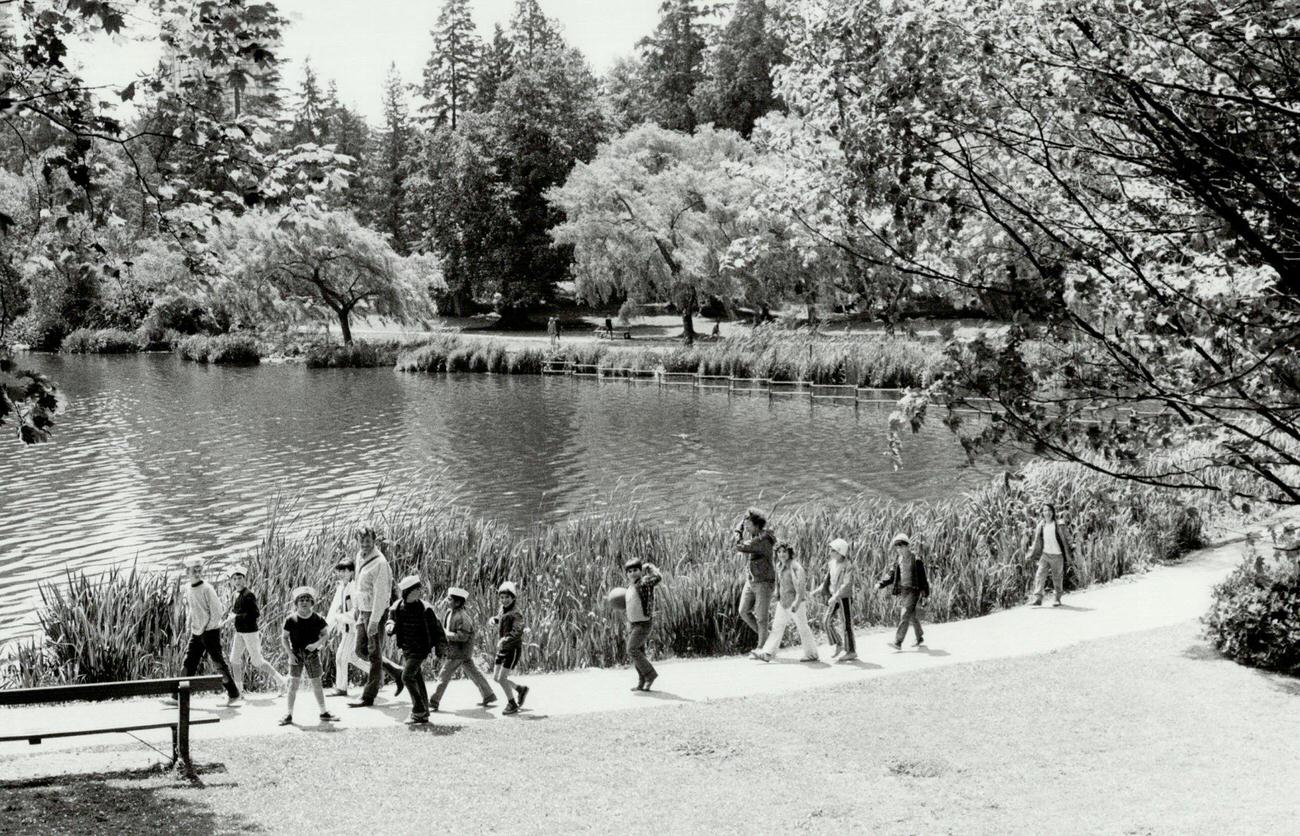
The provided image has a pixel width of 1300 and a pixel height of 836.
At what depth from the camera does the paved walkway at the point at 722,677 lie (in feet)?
36.6

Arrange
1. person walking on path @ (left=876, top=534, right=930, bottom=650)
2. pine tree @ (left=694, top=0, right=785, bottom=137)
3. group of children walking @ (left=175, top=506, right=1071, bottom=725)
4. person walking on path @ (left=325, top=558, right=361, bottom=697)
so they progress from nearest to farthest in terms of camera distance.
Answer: group of children walking @ (left=175, top=506, right=1071, bottom=725), person walking on path @ (left=325, top=558, right=361, bottom=697), person walking on path @ (left=876, top=534, right=930, bottom=650), pine tree @ (left=694, top=0, right=785, bottom=137)

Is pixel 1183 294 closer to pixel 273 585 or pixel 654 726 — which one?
pixel 654 726

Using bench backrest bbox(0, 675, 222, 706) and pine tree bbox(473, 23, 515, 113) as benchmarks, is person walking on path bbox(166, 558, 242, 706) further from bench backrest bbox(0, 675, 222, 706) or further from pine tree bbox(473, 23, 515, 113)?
pine tree bbox(473, 23, 515, 113)

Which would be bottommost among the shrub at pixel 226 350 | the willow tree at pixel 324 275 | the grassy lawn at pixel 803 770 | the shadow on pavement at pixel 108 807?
the grassy lawn at pixel 803 770

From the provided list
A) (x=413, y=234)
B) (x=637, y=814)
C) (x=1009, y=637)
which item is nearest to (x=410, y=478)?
(x=1009, y=637)

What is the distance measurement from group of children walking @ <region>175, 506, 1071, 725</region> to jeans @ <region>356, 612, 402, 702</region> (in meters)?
0.01

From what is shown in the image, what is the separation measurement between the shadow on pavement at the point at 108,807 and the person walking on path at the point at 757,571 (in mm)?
6946

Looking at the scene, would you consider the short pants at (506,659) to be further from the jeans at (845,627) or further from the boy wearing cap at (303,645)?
the jeans at (845,627)

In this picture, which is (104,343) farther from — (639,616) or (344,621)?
(639,616)

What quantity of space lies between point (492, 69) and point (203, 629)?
83.5 metres

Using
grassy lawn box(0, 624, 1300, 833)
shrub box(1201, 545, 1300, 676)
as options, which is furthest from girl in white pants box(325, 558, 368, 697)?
shrub box(1201, 545, 1300, 676)

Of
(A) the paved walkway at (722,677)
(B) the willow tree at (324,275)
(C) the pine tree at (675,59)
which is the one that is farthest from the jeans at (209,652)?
(C) the pine tree at (675,59)

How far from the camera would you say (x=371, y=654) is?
11.6 meters

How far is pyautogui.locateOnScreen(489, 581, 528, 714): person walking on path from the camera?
1150 centimetres
